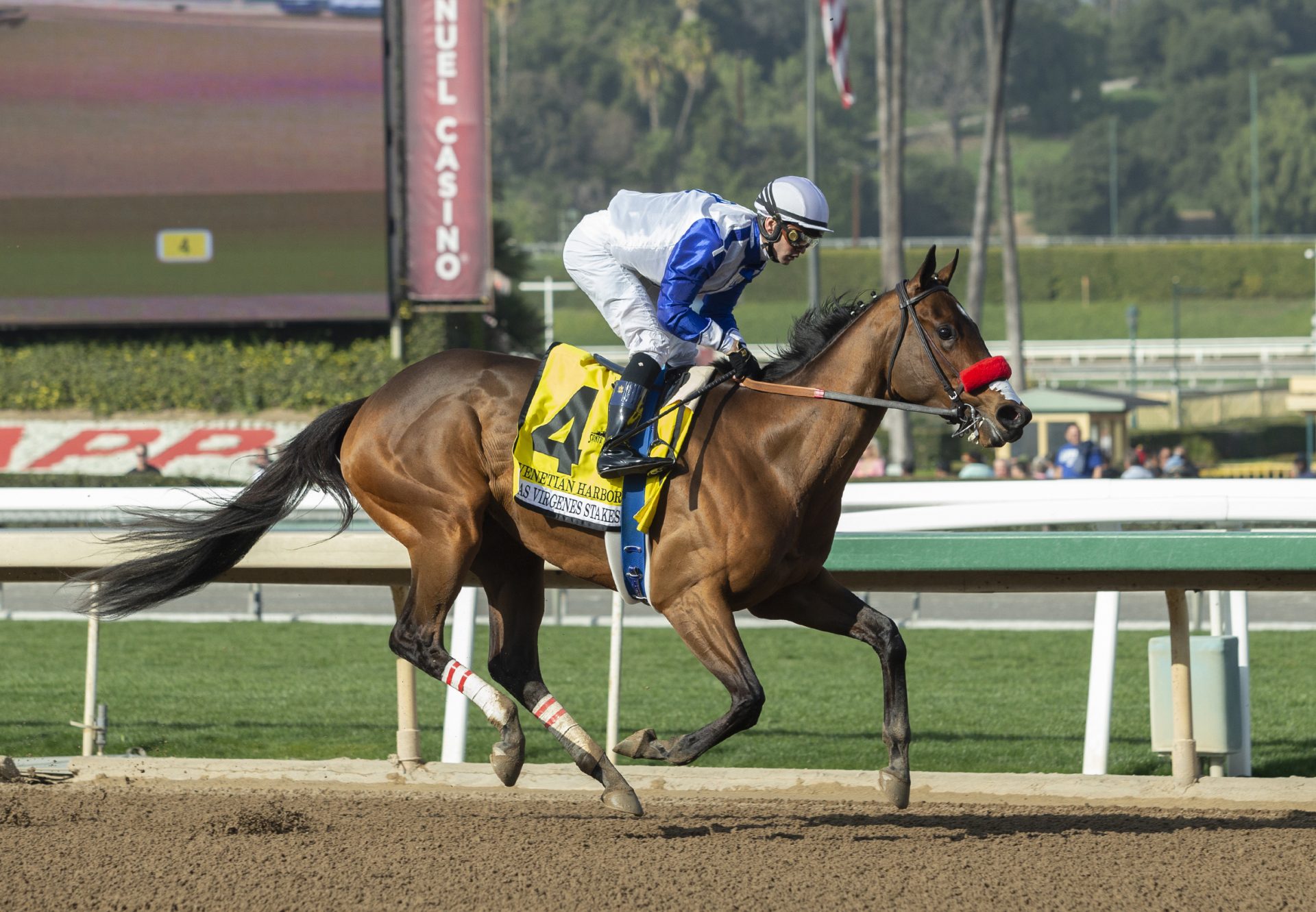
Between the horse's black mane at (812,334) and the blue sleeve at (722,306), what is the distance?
0.15 m

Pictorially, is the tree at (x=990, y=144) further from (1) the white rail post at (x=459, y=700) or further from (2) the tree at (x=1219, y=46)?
(2) the tree at (x=1219, y=46)

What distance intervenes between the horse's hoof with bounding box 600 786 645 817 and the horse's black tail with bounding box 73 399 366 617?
108 cm

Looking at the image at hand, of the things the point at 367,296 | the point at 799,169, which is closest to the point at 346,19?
the point at 367,296

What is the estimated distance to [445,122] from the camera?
16594 millimetres

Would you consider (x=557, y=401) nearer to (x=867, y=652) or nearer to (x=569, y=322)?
(x=867, y=652)

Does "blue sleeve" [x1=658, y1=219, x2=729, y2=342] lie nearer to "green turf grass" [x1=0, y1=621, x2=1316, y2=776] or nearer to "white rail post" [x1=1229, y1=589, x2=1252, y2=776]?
"white rail post" [x1=1229, y1=589, x2=1252, y2=776]

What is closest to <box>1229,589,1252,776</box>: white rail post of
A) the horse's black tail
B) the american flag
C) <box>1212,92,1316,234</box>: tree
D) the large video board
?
the horse's black tail

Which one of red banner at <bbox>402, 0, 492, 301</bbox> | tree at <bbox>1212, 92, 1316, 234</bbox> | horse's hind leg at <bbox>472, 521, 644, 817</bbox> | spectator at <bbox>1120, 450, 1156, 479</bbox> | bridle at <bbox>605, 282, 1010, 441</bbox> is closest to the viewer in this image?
bridle at <bbox>605, 282, 1010, 441</bbox>

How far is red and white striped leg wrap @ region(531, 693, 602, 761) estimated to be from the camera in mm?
4012

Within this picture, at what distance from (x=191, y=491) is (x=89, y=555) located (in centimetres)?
35

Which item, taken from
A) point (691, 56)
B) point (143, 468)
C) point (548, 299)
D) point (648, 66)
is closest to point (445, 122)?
point (143, 468)

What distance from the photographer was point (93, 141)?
16.2 meters

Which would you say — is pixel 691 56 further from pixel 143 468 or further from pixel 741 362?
pixel 741 362

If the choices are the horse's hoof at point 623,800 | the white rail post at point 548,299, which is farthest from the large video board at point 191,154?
the horse's hoof at point 623,800
